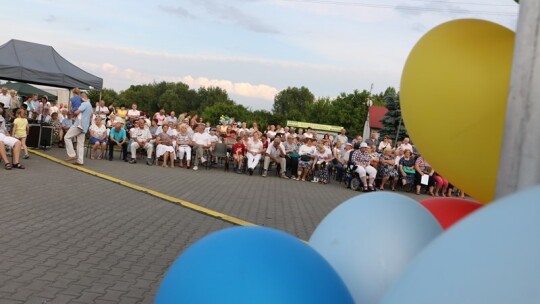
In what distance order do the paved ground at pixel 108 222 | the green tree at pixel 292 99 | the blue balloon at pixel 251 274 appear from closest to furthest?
the blue balloon at pixel 251 274 → the paved ground at pixel 108 222 → the green tree at pixel 292 99

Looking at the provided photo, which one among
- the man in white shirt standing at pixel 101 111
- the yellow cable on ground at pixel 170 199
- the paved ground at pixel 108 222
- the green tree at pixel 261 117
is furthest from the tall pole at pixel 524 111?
the green tree at pixel 261 117

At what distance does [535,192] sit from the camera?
4.66ft

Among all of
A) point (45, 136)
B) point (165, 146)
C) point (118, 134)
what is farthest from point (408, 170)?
point (45, 136)

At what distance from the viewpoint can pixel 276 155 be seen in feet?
52.5

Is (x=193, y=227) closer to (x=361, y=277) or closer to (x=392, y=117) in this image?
(x=361, y=277)

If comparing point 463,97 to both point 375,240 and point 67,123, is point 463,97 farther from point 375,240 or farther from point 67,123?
point 67,123

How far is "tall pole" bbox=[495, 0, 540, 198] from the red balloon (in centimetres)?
77

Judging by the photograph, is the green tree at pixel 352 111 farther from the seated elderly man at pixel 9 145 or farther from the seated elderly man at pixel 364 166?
the seated elderly man at pixel 9 145

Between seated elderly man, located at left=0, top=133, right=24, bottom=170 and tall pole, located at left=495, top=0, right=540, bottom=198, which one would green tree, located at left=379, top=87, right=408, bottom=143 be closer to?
seated elderly man, located at left=0, top=133, right=24, bottom=170

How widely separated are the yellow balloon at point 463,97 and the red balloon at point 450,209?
270 millimetres

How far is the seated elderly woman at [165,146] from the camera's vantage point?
15.7 metres

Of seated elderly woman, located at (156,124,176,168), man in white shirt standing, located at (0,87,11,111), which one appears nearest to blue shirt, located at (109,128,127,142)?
seated elderly woman, located at (156,124,176,168)

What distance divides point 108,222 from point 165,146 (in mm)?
8996

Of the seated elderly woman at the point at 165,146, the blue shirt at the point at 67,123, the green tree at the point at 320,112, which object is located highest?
the green tree at the point at 320,112
